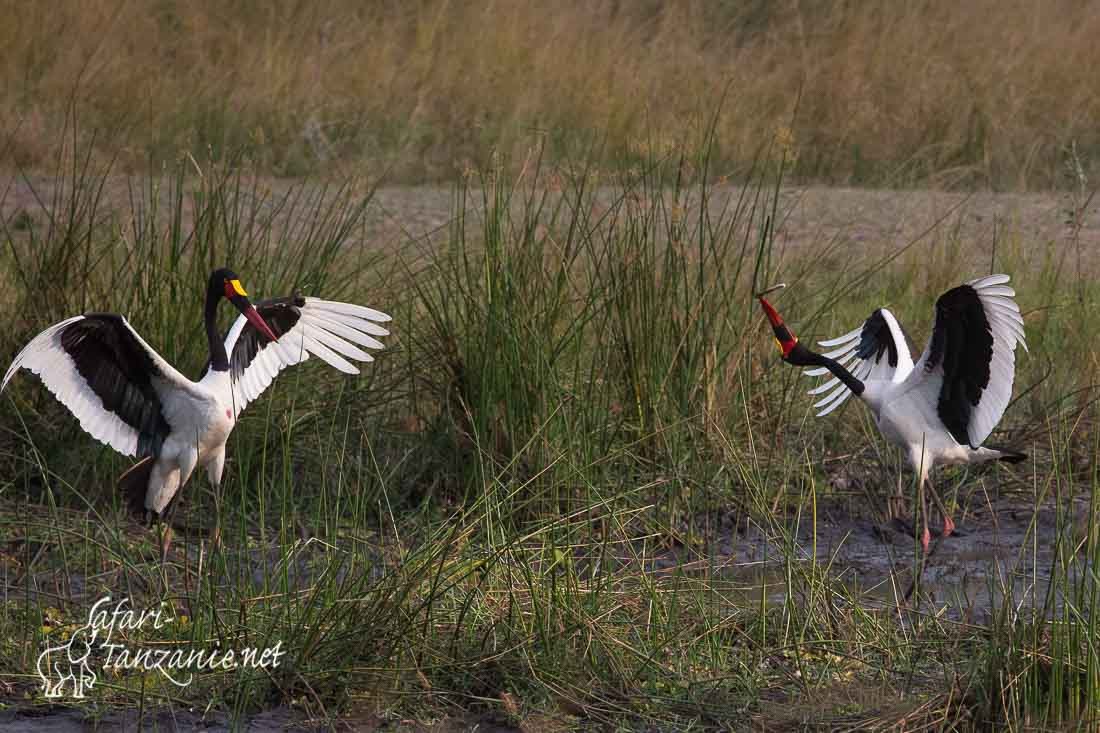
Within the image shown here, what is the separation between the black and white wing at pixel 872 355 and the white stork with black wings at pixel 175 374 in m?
1.43

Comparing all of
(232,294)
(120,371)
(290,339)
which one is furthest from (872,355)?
(120,371)

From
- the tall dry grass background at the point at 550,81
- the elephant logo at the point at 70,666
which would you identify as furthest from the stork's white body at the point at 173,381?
the tall dry grass background at the point at 550,81

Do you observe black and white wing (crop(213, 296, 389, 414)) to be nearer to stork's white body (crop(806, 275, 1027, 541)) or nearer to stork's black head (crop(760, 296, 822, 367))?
stork's black head (crop(760, 296, 822, 367))

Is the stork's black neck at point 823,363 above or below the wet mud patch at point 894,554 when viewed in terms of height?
above

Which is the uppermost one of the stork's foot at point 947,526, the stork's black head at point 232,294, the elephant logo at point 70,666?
the stork's black head at point 232,294

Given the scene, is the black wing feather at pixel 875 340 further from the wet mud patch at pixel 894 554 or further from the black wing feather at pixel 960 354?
the wet mud patch at pixel 894 554

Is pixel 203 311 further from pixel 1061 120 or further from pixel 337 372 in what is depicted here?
pixel 1061 120

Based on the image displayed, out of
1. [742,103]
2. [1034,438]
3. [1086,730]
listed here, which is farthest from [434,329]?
[742,103]

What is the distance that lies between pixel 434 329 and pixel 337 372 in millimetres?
395

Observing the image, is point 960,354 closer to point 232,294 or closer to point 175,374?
point 232,294

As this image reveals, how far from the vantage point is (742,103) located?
32.7 feet

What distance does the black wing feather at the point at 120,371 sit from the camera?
4176 millimetres

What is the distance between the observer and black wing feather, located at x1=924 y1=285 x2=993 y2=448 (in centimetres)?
451

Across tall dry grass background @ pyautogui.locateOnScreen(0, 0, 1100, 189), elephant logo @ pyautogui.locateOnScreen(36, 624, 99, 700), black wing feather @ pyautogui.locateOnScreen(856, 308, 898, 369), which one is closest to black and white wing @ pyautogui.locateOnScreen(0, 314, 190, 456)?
elephant logo @ pyautogui.locateOnScreen(36, 624, 99, 700)
